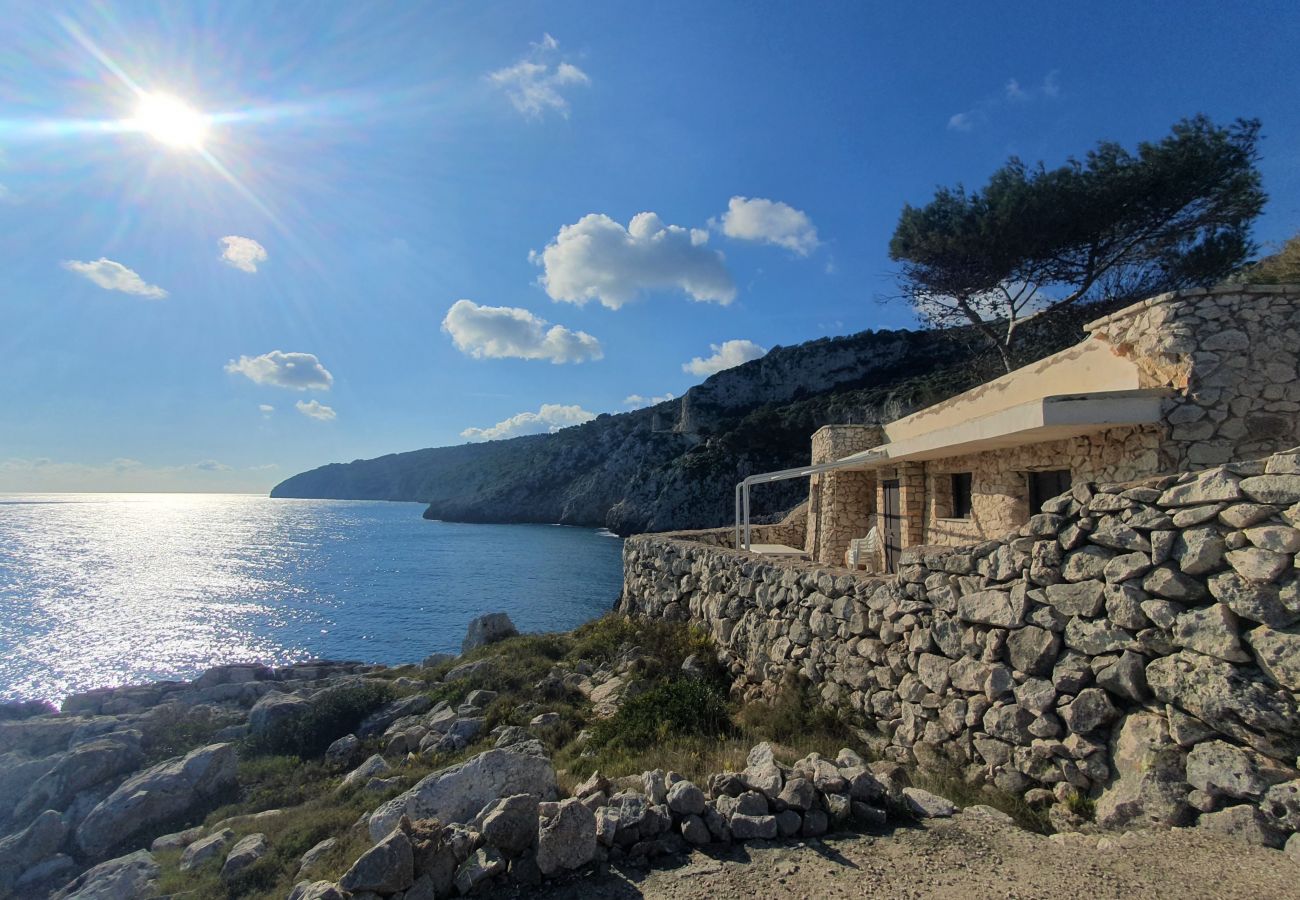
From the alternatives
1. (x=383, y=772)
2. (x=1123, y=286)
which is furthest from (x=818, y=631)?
(x=1123, y=286)

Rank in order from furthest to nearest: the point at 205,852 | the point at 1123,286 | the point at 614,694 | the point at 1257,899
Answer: the point at 1123,286 < the point at 614,694 < the point at 205,852 < the point at 1257,899

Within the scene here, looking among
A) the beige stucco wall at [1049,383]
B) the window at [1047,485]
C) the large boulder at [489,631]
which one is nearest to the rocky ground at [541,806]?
the large boulder at [489,631]

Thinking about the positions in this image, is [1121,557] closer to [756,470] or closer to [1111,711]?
[1111,711]

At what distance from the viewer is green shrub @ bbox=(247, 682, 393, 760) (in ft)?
37.7

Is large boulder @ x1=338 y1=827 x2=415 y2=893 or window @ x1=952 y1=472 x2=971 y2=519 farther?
window @ x1=952 y1=472 x2=971 y2=519

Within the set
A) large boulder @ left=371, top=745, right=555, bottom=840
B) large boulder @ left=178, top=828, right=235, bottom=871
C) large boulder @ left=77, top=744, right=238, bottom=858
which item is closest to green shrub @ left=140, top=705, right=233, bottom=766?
large boulder @ left=77, top=744, right=238, bottom=858

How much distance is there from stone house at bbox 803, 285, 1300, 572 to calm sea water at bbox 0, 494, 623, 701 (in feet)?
77.2

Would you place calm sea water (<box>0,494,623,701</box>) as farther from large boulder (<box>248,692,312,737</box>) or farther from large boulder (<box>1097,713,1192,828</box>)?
large boulder (<box>1097,713,1192,828</box>)

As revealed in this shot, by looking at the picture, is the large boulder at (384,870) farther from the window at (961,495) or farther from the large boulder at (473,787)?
the window at (961,495)

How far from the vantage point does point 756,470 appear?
6369 centimetres

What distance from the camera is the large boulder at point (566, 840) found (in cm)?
421

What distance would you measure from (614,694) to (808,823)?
6467mm

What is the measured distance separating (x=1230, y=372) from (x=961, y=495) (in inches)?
205

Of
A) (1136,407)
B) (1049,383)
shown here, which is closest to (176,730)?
(1136,407)
